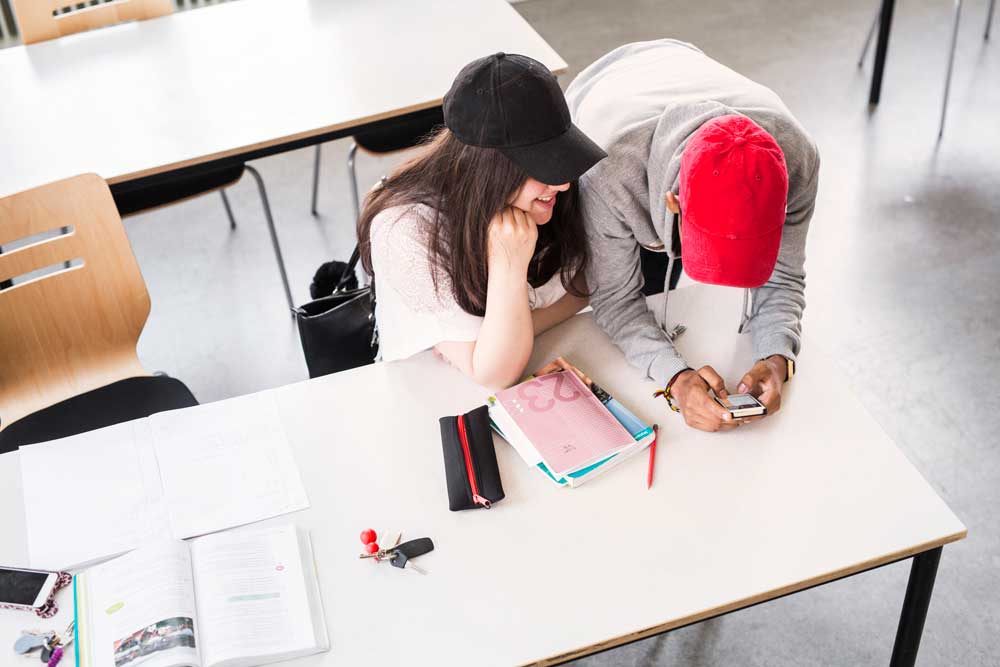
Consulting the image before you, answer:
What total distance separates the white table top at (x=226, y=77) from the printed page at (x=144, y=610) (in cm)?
114

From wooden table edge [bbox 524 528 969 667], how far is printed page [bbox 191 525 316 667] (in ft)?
1.09

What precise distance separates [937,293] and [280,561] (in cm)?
222

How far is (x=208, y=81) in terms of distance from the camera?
251 centimetres

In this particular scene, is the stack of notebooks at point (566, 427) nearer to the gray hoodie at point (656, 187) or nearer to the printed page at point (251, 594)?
the gray hoodie at point (656, 187)

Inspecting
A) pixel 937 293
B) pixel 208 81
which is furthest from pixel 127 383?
pixel 937 293

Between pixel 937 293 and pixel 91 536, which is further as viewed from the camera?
pixel 937 293

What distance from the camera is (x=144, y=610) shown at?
1.25 metres

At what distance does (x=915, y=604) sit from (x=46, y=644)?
1.26 metres

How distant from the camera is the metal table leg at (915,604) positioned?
1364 mm

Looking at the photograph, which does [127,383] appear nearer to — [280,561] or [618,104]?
[280,561]

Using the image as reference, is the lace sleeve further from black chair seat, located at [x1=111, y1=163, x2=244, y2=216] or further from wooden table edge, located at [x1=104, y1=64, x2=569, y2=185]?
black chair seat, located at [x1=111, y1=163, x2=244, y2=216]

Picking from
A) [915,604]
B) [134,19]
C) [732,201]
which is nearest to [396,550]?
[732,201]

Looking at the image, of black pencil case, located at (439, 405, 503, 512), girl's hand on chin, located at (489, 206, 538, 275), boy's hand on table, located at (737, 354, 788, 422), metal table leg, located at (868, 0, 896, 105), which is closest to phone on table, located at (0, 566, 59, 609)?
black pencil case, located at (439, 405, 503, 512)

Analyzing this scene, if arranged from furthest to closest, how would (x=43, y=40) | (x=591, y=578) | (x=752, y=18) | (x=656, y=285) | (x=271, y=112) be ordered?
(x=752, y=18), (x=43, y=40), (x=271, y=112), (x=656, y=285), (x=591, y=578)
